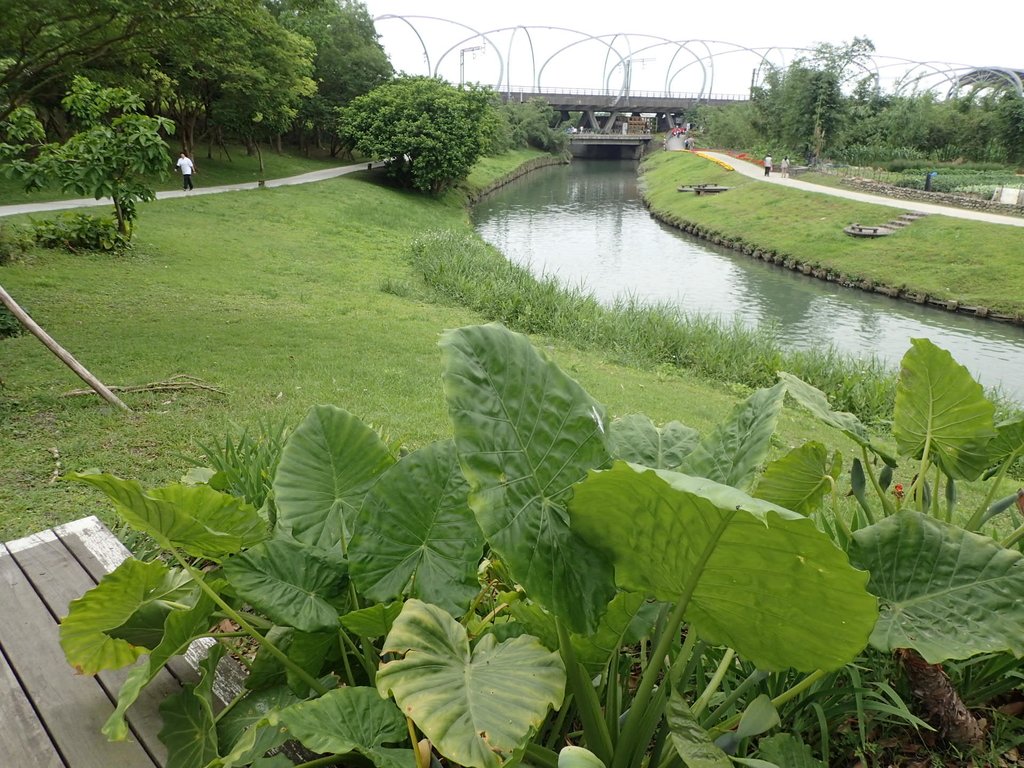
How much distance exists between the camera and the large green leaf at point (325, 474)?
1.46 m

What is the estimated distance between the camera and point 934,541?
1.31 metres

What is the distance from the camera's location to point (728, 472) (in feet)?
4.39

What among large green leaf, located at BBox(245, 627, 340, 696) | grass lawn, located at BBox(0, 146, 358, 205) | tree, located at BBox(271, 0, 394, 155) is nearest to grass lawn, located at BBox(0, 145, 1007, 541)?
large green leaf, located at BBox(245, 627, 340, 696)

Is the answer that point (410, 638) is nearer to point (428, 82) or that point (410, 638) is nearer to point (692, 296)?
point (692, 296)

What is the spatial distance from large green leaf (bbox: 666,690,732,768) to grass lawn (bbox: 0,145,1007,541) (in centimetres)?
199

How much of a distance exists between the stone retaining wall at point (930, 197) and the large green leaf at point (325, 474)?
24393 millimetres

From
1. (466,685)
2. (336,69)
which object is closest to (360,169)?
Result: (336,69)

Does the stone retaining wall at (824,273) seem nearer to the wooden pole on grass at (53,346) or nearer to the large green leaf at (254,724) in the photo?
the wooden pole on grass at (53,346)

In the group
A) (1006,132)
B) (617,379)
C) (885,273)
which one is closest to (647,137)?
(1006,132)

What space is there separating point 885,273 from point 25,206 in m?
19.4

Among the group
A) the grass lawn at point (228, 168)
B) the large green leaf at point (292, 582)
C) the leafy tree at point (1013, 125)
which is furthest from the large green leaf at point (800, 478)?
the leafy tree at point (1013, 125)

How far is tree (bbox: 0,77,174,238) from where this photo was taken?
22.1ft

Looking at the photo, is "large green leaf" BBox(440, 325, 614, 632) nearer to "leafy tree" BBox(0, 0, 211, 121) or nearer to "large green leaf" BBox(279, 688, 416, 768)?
"large green leaf" BBox(279, 688, 416, 768)

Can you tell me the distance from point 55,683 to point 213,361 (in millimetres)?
4622
